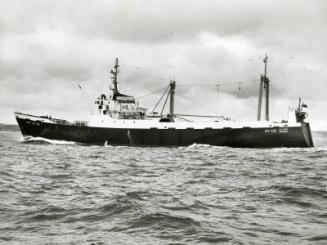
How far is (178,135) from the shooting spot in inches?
1772

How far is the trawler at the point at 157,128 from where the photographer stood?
141 feet

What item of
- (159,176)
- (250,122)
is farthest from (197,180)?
(250,122)

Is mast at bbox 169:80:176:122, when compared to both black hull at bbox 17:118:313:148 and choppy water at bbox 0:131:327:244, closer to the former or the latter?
black hull at bbox 17:118:313:148

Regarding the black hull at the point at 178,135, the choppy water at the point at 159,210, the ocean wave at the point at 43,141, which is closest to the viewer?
the choppy water at the point at 159,210

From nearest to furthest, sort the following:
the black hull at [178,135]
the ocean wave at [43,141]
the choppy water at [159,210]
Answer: the choppy water at [159,210] → the black hull at [178,135] → the ocean wave at [43,141]

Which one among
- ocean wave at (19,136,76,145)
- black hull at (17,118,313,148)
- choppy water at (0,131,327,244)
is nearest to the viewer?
choppy water at (0,131,327,244)

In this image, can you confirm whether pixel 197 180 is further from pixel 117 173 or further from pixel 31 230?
pixel 31 230

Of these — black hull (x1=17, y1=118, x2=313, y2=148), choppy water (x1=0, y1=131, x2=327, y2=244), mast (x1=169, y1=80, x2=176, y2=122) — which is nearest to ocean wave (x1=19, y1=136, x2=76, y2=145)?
black hull (x1=17, y1=118, x2=313, y2=148)

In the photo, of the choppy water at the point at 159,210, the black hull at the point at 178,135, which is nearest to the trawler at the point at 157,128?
the black hull at the point at 178,135

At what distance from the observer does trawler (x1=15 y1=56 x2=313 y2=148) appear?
4284 cm

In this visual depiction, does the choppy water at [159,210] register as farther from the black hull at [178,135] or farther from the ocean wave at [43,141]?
the ocean wave at [43,141]

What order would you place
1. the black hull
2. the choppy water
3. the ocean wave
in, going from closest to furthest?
1. the choppy water
2. the black hull
3. the ocean wave

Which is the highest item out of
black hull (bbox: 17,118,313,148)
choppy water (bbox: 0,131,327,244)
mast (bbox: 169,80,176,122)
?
mast (bbox: 169,80,176,122)

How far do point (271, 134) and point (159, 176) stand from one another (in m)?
28.7
